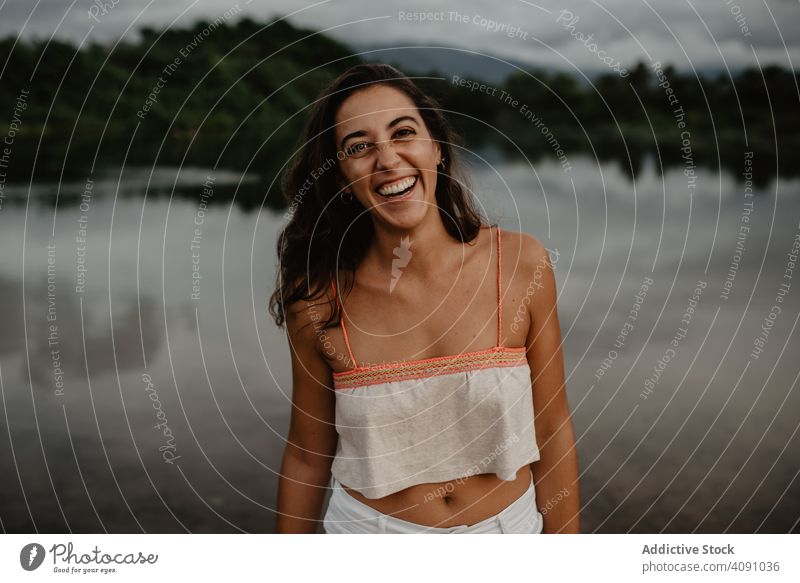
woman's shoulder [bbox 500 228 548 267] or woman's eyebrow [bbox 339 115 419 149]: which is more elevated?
woman's eyebrow [bbox 339 115 419 149]

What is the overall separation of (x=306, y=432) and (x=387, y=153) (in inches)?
19.1

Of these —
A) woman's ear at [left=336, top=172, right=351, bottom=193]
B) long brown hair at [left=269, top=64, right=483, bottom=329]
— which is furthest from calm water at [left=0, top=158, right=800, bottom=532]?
woman's ear at [left=336, top=172, right=351, bottom=193]

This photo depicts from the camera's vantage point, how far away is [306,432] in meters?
1.42

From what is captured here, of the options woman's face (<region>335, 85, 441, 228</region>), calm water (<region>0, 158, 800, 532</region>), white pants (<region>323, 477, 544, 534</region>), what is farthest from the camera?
calm water (<region>0, 158, 800, 532</region>)

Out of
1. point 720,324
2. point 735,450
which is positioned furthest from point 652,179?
point 735,450

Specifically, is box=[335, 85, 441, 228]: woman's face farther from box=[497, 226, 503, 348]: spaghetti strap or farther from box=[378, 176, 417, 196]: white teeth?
box=[497, 226, 503, 348]: spaghetti strap

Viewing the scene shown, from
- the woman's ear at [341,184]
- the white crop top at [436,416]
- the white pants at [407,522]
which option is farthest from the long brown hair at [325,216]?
the white pants at [407,522]

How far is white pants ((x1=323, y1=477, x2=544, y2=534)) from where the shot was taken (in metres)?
1.36

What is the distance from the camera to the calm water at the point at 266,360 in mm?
1609

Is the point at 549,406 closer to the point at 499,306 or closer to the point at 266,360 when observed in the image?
the point at 499,306

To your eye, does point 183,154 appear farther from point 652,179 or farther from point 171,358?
point 652,179

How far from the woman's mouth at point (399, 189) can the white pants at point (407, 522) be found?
48cm

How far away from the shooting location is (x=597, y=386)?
1.65 meters
